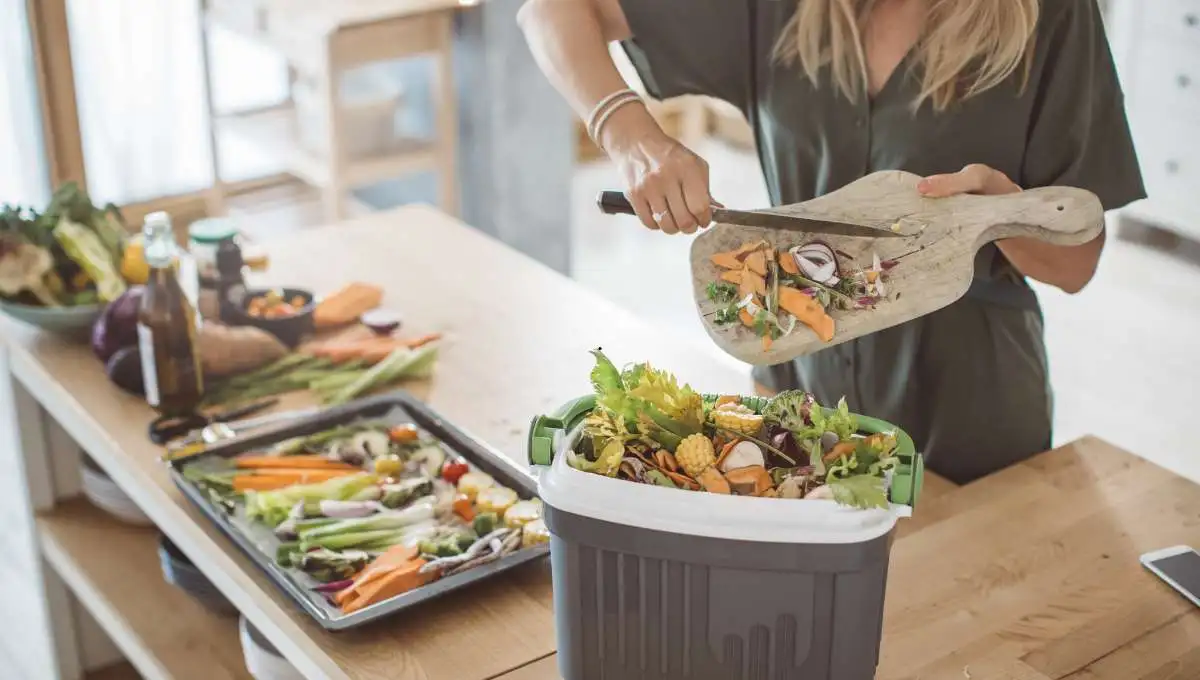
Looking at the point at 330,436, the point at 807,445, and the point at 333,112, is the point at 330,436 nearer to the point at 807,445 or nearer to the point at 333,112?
the point at 807,445

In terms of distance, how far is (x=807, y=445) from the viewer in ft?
4.07

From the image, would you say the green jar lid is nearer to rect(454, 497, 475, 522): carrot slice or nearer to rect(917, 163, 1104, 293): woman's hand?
rect(454, 497, 475, 522): carrot slice

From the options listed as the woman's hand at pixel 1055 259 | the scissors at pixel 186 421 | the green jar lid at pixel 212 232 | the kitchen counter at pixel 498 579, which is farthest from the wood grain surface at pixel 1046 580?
the green jar lid at pixel 212 232

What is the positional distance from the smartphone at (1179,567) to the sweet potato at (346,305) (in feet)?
3.83

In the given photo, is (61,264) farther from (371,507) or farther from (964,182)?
(964,182)

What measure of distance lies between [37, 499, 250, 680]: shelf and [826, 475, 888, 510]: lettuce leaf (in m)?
1.01

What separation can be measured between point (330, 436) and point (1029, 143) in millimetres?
939

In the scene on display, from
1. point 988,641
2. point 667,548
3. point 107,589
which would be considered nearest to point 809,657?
point 667,548

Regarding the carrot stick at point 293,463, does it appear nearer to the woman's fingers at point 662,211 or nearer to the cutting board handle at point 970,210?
the woman's fingers at point 662,211

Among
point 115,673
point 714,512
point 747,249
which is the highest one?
point 747,249

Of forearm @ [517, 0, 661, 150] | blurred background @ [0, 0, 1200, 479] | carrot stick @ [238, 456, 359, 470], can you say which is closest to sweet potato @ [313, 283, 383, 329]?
carrot stick @ [238, 456, 359, 470]

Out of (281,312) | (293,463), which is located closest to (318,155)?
(281,312)

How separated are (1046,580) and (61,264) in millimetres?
1469

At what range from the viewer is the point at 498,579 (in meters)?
1.54
